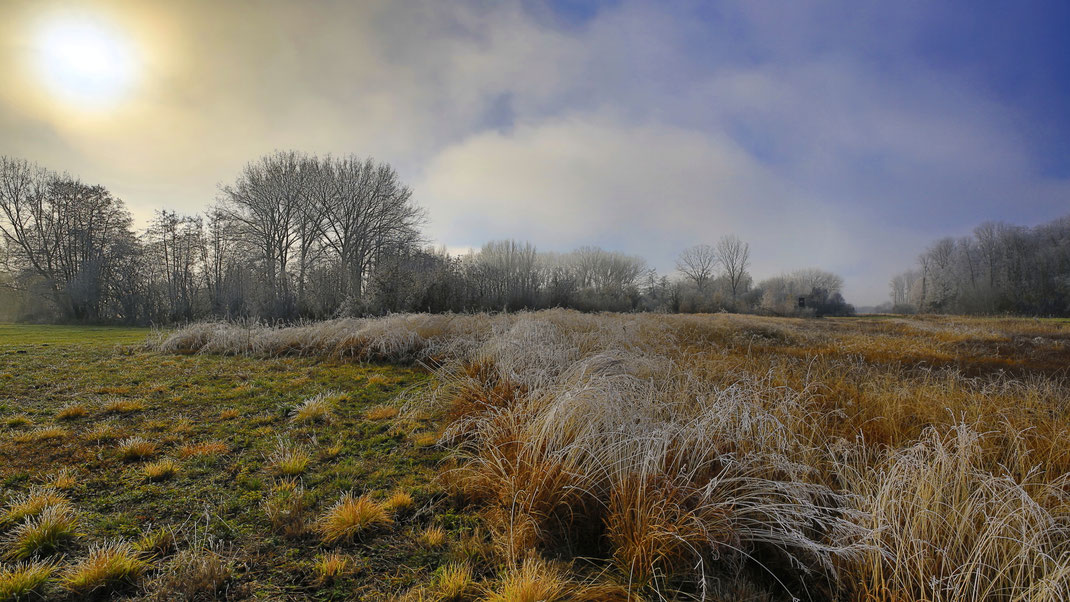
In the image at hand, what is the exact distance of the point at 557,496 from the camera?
90.7 inches

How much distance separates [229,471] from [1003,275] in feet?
193

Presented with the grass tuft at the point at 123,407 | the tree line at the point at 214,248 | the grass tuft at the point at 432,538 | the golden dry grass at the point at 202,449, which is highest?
the tree line at the point at 214,248

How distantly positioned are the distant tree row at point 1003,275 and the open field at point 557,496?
4237 cm

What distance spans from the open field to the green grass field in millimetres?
18

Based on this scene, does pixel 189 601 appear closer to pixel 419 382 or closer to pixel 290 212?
→ pixel 419 382

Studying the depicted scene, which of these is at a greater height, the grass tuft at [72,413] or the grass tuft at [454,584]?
the grass tuft at [72,413]

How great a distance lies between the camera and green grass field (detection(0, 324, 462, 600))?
1.89 meters

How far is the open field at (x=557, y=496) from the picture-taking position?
1708mm

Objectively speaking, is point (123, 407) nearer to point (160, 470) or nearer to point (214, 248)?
point (160, 470)

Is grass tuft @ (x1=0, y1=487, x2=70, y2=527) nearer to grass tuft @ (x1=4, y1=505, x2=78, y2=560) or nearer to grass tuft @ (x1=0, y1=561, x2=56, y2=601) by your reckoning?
grass tuft @ (x1=4, y1=505, x2=78, y2=560)

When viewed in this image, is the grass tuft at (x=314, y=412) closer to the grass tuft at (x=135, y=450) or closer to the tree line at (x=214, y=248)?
the grass tuft at (x=135, y=450)

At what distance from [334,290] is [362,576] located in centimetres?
2198

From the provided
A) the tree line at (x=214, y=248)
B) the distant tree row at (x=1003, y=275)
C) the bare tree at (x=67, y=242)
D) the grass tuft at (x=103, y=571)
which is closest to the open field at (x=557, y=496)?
the grass tuft at (x=103, y=571)

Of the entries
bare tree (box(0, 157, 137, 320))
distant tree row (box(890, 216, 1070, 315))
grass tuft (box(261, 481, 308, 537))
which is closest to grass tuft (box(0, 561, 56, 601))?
grass tuft (box(261, 481, 308, 537))
